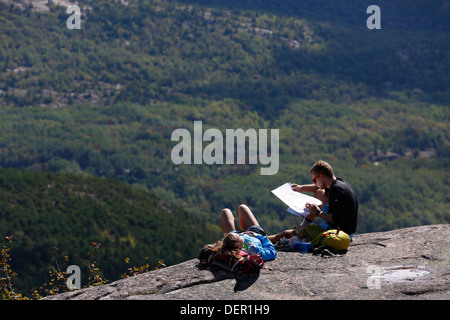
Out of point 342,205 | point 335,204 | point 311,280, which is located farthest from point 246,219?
point 311,280

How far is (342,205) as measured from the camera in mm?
17328

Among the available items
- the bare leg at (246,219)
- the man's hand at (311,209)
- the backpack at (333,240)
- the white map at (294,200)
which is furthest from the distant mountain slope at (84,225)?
the backpack at (333,240)

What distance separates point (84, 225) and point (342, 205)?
11694 cm

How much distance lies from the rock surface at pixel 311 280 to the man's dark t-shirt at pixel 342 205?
75 cm

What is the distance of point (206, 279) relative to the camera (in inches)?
615

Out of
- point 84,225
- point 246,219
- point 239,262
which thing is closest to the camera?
point 239,262

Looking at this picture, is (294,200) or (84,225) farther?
(84,225)

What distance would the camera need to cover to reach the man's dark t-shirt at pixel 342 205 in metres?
17.2

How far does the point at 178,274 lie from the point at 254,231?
7.94 ft

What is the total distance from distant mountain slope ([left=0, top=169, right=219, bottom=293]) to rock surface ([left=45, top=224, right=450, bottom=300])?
8448 cm

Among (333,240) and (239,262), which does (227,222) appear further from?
(333,240)

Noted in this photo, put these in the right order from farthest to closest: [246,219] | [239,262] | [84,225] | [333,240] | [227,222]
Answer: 1. [84,225]
2. [246,219]
3. [227,222]
4. [333,240]
5. [239,262]
